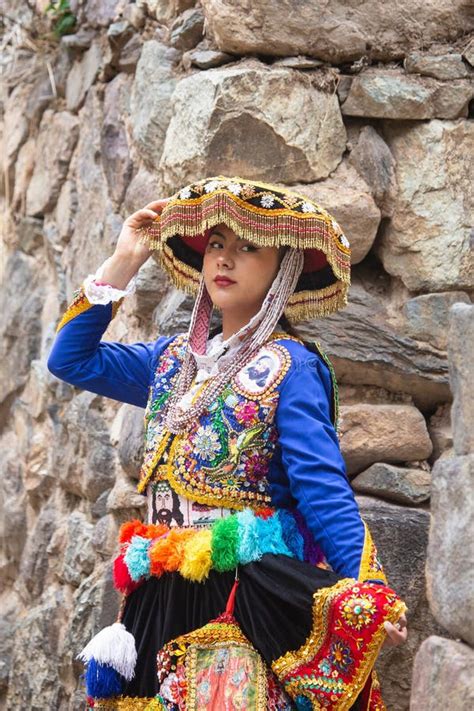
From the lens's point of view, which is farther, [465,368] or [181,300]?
[181,300]

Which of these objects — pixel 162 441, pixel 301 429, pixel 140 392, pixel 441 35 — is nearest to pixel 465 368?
pixel 301 429

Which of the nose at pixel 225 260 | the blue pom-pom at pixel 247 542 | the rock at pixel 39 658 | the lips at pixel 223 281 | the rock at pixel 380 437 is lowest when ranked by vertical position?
the rock at pixel 39 658


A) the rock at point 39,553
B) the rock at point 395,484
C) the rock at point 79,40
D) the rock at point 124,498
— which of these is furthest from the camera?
the rock at point 79,40

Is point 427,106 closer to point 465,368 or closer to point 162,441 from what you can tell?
point 162,441

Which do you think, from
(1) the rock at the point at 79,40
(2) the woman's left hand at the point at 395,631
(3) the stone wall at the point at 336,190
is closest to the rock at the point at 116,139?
(3) the stone wall at the point at 336,190

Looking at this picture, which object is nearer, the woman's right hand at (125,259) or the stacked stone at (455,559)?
the stacked stone at (455,559)

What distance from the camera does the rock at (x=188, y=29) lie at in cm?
363

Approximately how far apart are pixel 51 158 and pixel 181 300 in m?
1.75

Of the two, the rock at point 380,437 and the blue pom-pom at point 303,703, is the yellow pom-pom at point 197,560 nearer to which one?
the blue pom-pom at point 303,703

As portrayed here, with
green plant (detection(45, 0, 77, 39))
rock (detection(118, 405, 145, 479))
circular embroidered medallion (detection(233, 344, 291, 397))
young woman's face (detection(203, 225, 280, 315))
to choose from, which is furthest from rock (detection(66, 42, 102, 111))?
circular embroidered medallion (detection(233, 344, 291, 397))

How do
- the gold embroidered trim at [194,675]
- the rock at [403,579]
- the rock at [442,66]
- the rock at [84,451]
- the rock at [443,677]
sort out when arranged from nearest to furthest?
the rock at [443,677] → the gold embroidered trim at [194,675] → the rock at [403,579] → the rock at [442,66] → the rock at [84,451]

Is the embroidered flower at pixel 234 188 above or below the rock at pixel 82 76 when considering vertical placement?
below

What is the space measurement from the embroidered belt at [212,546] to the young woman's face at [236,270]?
507 mm

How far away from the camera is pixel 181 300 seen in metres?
3.40
